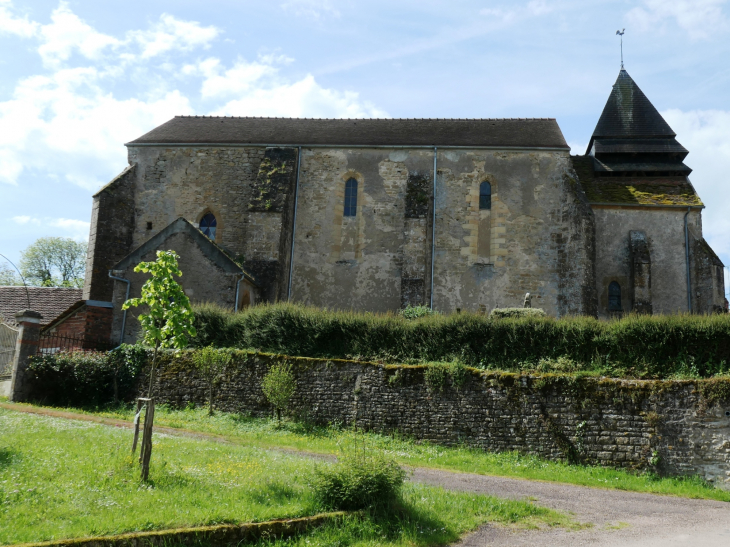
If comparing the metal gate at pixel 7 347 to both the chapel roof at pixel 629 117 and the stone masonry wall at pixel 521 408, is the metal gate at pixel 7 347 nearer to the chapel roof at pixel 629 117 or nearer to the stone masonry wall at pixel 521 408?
the stone masonry wall at pixel 521 408

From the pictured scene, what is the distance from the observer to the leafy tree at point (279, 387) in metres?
14.9

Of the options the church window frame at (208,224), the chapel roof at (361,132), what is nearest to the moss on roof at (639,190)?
the chapel roof at (361,132)

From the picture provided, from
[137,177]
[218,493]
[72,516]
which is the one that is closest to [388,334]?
[218,493]

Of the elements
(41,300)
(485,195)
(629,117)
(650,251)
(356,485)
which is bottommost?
(356,485)

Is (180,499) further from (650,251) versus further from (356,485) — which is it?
(650,251)

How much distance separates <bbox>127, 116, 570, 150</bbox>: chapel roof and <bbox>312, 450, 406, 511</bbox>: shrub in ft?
63.0

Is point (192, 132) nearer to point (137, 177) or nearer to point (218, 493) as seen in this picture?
point (137, 177)

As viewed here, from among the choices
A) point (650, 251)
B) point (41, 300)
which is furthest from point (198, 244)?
point (650, 251)

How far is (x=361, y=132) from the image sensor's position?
27500mm

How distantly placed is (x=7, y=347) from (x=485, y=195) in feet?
58.0

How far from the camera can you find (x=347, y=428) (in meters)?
14.9

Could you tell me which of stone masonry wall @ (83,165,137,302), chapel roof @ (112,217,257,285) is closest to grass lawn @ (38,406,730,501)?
chapel roof @ (112,217,257,285)

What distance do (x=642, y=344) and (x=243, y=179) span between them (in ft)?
57.4

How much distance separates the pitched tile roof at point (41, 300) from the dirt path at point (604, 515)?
14.8m
